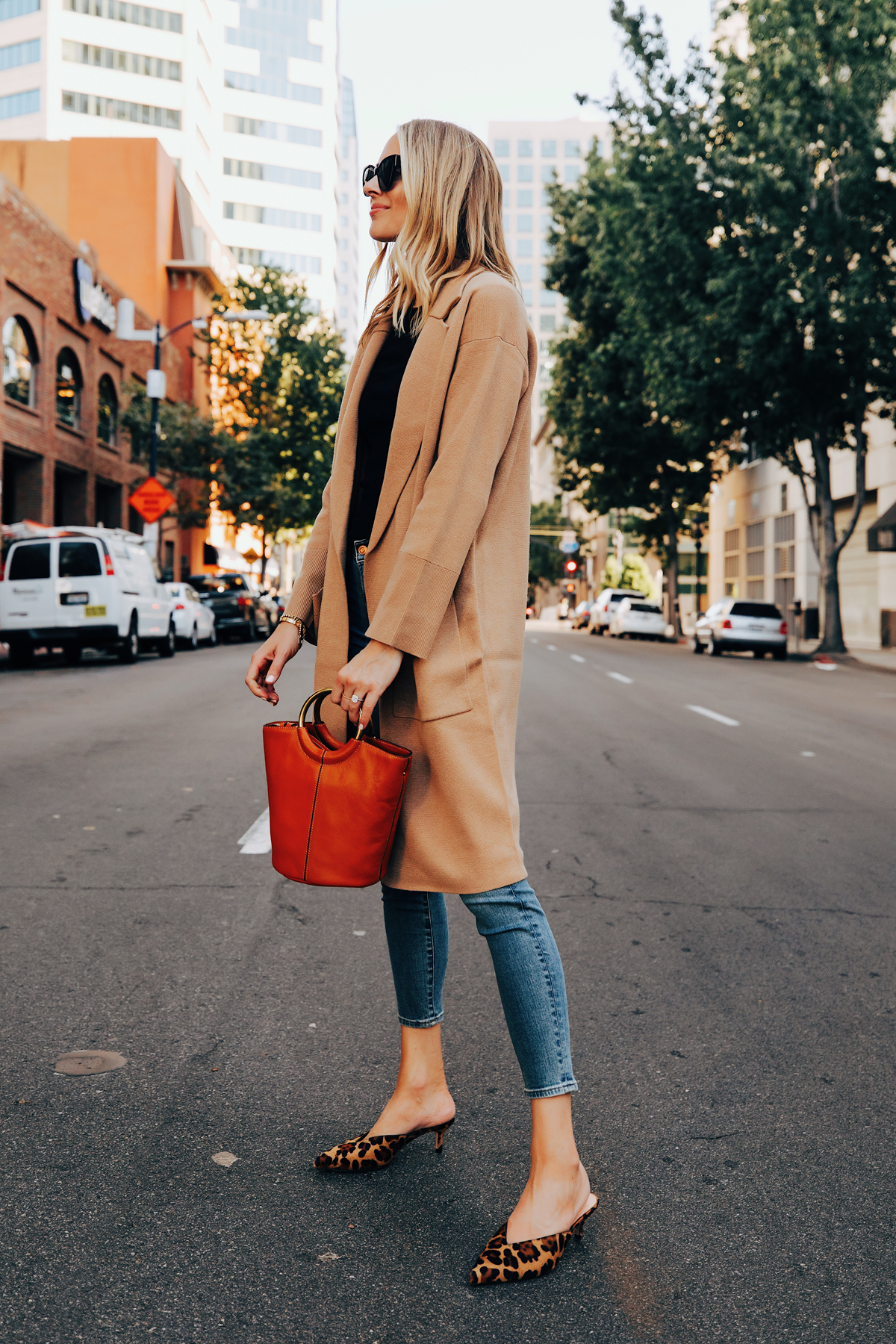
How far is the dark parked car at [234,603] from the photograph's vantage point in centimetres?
3112

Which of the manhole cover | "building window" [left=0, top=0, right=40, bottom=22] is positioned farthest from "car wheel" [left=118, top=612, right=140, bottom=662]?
"building window" [left=0, top=0, right=40, bottom=22]

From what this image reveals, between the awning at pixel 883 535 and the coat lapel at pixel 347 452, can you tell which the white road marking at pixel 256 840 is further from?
the awning at pixel 883 535

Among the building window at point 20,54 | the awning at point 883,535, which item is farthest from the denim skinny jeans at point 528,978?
the building window at point 20,54

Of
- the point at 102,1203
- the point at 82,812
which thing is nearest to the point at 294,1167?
the point at 102,1203

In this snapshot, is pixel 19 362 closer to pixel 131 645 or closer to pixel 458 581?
pixel 131 645

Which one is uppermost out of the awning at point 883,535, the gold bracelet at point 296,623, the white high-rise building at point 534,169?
the white high-rise building at point 534,169

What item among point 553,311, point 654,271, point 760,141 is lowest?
point 654,271

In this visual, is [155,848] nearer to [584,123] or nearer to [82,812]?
[82,812]

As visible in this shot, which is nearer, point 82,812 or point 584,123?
point 82,812

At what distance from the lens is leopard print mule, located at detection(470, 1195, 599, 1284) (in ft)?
7.35

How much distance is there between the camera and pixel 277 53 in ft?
319

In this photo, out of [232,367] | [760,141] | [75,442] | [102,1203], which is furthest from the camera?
[232,367]

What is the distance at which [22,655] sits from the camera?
19.8m

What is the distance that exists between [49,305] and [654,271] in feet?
49.2
